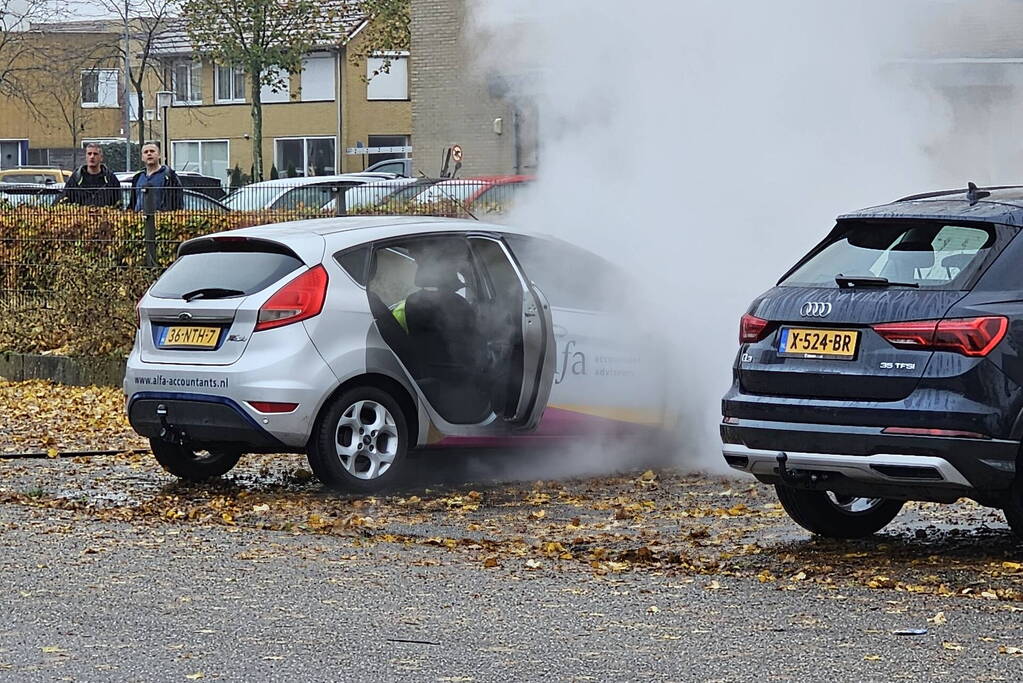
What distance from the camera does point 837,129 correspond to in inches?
496

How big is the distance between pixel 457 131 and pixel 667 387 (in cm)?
1853

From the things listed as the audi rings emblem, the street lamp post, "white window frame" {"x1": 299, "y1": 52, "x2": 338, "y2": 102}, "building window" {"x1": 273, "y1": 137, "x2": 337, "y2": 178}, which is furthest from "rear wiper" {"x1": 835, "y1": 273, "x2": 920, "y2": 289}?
the street lamp post

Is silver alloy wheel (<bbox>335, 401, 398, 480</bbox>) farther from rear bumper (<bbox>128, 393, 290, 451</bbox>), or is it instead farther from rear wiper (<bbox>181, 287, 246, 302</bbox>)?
rear wiper (<bbox>181, 287, 246, 302</bbox>)

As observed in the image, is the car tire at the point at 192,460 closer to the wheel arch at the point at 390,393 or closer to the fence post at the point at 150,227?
the wheel arch at the point at 390,393

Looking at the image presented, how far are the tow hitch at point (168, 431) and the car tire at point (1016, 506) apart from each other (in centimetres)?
458

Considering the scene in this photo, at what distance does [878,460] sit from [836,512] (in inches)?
45.4

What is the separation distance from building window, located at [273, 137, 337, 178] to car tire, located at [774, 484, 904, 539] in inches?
2032

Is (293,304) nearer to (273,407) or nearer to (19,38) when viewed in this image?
(273,407)

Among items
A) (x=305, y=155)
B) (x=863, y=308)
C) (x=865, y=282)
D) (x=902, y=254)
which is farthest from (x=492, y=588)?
(x=305, y=155)

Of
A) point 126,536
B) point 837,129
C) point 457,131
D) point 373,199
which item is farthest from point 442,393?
point 457,131

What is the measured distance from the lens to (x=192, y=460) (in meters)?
11.1

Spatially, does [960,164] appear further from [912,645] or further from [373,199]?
[912,645]

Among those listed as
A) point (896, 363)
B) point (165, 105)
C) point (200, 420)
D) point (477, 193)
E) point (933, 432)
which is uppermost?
point (165, 105)

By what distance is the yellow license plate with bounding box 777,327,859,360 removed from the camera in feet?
25.7
